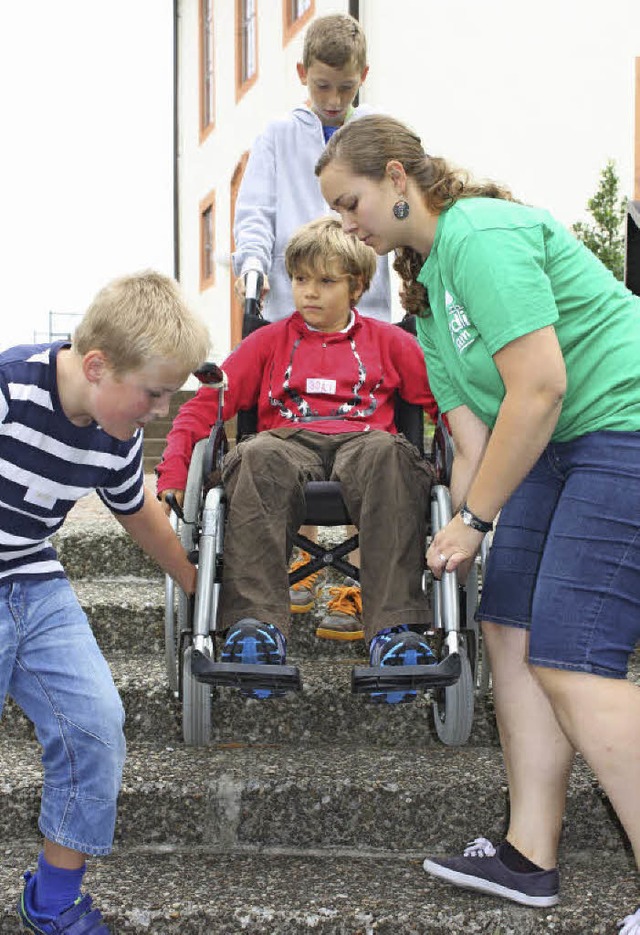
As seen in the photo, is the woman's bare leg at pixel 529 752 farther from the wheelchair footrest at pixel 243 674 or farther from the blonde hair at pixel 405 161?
the blonde hair at pixel 405 161

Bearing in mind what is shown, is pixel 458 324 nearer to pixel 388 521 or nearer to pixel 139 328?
pixel 139 328

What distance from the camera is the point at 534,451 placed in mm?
1858

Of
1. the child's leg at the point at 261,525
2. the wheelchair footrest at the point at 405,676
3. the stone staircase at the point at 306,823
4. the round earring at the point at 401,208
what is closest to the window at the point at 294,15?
the stone staircase at the point at 306,823

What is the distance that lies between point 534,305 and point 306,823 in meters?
1.37

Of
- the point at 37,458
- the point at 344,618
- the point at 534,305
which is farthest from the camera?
the point at 344,618

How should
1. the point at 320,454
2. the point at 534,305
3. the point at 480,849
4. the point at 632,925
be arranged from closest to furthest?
the point at 534,305 < the point at 632,925 < the point at 480,849 < the point at 320,454

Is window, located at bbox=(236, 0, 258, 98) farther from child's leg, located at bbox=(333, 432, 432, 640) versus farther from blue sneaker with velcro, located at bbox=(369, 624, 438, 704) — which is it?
blue sneaker with velcro, located at bbox=(369, 624, 438, 704)

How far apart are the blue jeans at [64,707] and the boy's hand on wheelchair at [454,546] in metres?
0.63

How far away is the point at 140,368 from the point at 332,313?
46.9 inches

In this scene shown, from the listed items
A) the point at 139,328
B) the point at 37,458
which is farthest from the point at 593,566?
the point at 37,458

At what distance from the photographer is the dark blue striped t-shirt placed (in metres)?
1.89

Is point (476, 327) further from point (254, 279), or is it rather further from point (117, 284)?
point (254, 279)

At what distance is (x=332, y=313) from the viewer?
117 inches

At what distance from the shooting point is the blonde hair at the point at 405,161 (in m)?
2.00
